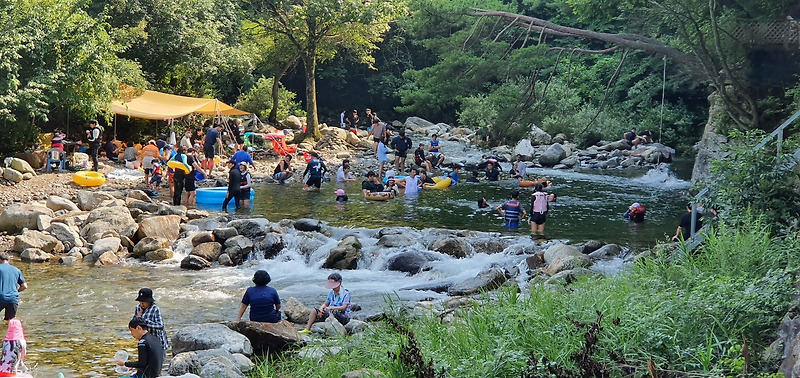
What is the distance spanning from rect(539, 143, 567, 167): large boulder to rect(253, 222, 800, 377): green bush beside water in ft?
74.0

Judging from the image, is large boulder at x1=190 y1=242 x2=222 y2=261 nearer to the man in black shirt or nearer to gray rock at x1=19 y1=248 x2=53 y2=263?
gray rock at x1=19 y1=248 x2=53 y2=263

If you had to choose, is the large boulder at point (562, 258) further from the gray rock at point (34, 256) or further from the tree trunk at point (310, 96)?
the tree trunk at point (310, 96)

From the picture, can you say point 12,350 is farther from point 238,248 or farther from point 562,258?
point 562,258

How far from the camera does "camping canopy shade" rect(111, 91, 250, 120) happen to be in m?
25.1

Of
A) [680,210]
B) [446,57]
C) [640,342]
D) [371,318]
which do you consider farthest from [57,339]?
[680,210]

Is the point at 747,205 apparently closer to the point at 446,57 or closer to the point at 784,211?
the point at 784,211

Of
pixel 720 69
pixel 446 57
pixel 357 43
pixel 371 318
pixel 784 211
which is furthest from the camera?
pixel 357 43

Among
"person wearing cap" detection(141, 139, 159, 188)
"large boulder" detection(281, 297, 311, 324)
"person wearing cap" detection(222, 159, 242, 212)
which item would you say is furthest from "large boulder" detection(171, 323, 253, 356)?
"person wearing cap" detection(141, 139, 159, 188)

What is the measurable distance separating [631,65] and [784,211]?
28965 millimetres

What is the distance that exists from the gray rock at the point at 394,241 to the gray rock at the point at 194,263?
3.24 metres

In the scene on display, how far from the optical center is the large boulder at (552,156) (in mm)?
30438

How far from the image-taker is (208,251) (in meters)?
15.0

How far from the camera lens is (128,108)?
2514 cm

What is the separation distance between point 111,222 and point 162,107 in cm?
1091
